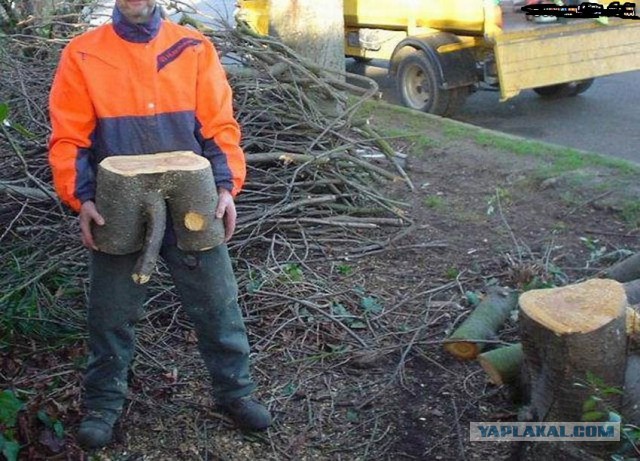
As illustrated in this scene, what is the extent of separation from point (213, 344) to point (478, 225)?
2819mm

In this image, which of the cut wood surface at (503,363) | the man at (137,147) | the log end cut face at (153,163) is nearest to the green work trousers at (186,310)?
the man at (137,147)

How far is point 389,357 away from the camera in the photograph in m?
4.51

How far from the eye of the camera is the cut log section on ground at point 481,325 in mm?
4320

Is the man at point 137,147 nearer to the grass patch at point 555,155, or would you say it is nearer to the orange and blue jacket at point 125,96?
the orange and blue jacket at point 125,96

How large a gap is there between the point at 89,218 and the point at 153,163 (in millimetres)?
312

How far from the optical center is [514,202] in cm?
656

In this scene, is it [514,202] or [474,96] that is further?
[474,96]

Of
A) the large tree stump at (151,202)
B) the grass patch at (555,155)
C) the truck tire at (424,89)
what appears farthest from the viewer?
the truck tire at (424,89)

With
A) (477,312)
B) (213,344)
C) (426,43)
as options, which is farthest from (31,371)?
(426,43)

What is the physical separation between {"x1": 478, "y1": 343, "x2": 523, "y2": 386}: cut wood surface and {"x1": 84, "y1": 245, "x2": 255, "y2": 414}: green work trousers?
995mm

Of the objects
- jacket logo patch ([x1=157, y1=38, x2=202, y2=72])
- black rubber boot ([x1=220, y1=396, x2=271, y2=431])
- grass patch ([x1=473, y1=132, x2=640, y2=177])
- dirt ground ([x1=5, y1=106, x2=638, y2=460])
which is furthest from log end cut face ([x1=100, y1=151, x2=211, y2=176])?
grass patch ([x1=473, y1=132, x2=640, y2=177])

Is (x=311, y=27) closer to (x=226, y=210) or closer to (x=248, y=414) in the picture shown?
(x=226, y=210)

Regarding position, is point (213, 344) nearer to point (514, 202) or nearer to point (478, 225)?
point (478, 225)

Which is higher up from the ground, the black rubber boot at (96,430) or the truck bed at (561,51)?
the truck bed at (561,51)
